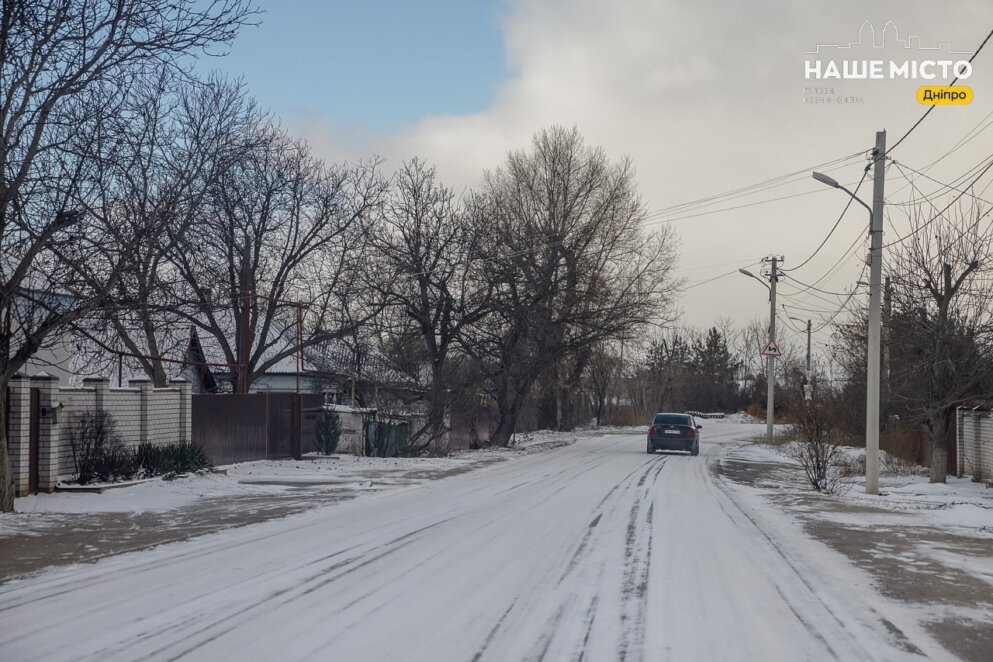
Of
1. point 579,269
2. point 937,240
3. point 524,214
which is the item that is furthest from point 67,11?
point 524,214

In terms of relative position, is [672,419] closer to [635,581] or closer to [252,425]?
[252,425]

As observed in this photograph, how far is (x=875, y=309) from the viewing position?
17.5 meters

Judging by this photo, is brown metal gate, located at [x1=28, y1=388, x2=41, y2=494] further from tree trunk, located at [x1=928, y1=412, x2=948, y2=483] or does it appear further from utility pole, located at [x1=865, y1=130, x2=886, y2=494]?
tree trunk, located at [x1=928, y1=412, x2=948, y2=483]

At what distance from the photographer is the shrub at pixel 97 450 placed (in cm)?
1648

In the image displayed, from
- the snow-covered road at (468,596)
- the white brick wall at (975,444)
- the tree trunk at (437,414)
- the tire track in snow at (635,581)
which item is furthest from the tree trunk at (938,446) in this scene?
the tree trunk at (437,414)

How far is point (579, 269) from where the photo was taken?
3712 centimetres

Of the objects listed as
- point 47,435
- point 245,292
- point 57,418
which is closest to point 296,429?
point 245,292

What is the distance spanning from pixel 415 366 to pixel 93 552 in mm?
19555

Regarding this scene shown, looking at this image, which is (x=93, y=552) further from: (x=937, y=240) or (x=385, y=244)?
(x=385, y=244)

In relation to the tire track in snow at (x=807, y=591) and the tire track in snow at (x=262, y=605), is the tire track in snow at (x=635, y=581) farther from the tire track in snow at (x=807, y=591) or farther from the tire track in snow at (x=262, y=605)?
the tire track in snow at (x=262, y=605)

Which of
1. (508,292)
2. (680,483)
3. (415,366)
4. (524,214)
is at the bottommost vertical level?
(680,483)

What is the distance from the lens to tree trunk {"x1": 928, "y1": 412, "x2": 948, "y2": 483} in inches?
805

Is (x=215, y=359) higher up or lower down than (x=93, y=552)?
higher up

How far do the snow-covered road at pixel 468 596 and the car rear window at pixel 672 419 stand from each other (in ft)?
58.0
